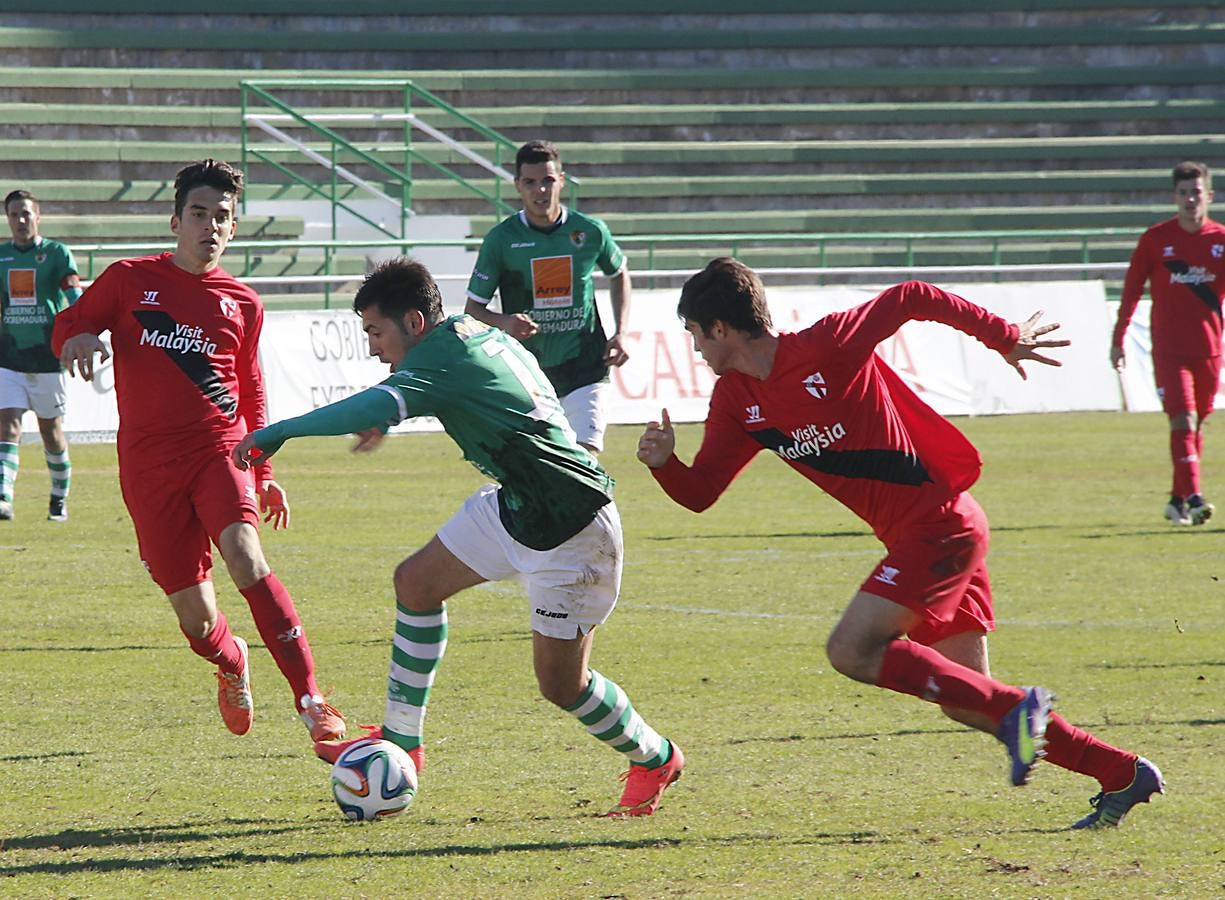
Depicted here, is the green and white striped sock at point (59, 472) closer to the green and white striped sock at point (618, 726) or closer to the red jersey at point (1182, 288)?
the red jersey at point (1182, 288)

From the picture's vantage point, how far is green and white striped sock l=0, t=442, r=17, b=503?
43.4 feet

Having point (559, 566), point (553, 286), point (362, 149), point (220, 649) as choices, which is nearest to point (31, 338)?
point (553, 286)

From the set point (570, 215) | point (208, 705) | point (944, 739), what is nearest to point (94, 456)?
point (570, 215)

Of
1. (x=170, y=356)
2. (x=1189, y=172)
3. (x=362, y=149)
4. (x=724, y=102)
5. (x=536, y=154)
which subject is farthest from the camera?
(x=724, y=102)

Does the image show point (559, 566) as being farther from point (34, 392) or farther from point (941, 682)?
point (34, 392)

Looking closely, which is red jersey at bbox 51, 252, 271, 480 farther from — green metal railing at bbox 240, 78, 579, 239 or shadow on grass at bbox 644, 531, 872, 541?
green metal railing at bbox 240, 78, 579, 239

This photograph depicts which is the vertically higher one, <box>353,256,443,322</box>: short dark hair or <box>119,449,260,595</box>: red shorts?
<box>353,256,443,322</box>: short dark hair

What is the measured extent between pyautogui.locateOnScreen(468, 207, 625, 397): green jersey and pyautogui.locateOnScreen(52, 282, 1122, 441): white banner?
25.0 feet

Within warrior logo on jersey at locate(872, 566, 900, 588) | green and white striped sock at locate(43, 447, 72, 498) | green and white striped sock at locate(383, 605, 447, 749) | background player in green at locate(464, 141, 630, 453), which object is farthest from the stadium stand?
warrior logo on jersey at locate(872, 566, 900, 588)

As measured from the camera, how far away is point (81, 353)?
6398mm

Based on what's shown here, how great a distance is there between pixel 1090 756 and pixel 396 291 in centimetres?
244

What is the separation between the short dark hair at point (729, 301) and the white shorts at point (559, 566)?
0.68 m

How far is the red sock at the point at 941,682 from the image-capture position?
524 centimetres

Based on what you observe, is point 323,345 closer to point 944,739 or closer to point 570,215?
point 570,215
